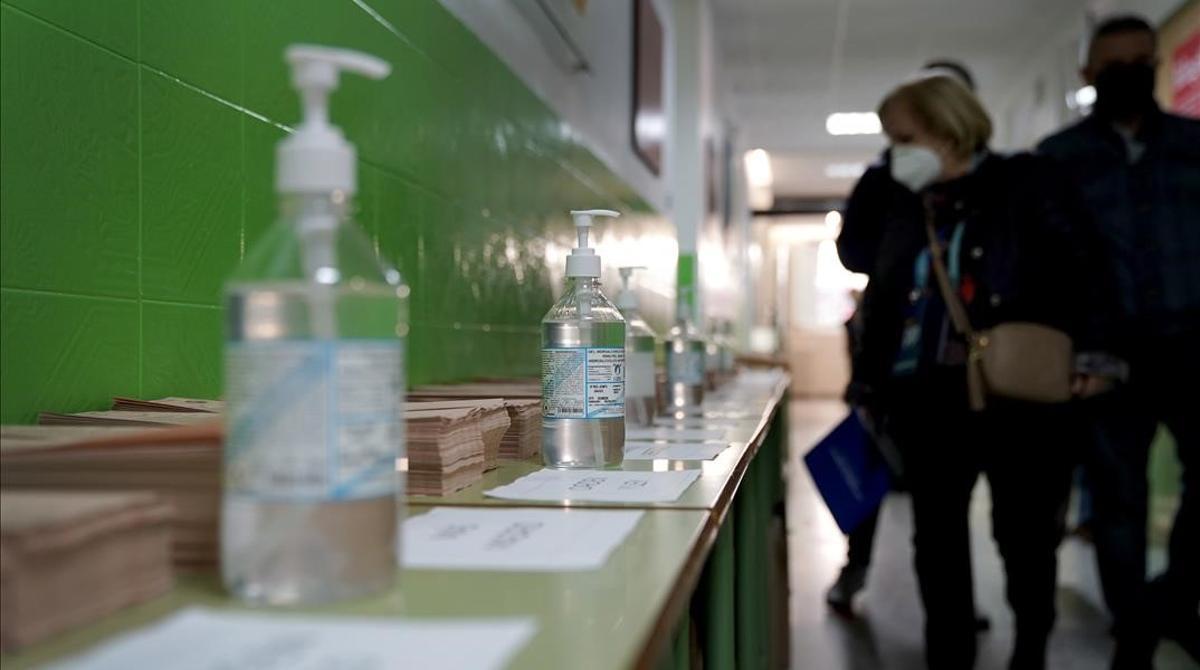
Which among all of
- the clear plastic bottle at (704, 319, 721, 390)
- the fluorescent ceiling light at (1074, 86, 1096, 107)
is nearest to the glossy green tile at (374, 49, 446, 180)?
the clear plastic bottle at (704, 319, 721, 390)

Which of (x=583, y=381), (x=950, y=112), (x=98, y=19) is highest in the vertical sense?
(x=950, y=112)

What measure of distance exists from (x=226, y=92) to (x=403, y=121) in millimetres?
543

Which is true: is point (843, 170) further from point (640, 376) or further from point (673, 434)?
point (673, 434)

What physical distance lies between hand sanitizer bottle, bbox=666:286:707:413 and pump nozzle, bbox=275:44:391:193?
1681mm

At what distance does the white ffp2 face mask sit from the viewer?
86.1 inches

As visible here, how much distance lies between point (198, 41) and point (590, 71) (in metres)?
2.25

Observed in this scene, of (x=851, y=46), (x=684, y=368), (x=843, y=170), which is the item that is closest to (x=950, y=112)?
(x=684, y=368)

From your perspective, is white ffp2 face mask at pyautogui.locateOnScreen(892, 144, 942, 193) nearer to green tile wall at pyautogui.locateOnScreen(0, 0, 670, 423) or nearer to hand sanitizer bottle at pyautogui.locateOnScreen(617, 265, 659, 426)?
hand sanitizer bottle at pyautogui.locateOnScreen(617, 265, 659, 426)

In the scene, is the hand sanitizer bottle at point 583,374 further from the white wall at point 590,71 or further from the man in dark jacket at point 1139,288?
the man in dark jacket at point 1139,288

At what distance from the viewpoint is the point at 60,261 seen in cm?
97

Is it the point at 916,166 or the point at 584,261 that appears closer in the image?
the point at 584,261

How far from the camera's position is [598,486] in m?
1.08

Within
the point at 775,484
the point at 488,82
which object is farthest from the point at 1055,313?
the point at 488,82

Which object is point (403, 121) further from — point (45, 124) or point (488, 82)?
point (45, 124)
